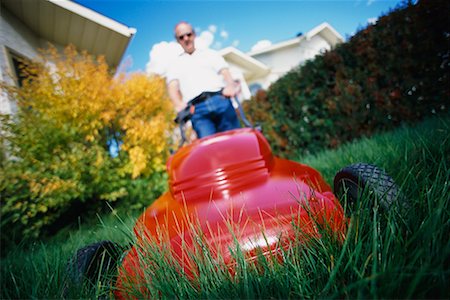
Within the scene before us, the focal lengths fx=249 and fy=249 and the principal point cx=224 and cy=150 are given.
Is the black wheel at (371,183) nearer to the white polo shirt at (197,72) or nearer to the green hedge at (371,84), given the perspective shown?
the white polo shirt at (197,72)

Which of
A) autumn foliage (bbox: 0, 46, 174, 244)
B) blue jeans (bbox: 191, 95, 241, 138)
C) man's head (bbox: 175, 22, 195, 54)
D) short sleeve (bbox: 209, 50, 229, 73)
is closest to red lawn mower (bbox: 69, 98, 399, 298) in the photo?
blue jeans (bbox: 191, 95, 241, 138)

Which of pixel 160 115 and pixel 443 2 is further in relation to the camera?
pixel 160 115

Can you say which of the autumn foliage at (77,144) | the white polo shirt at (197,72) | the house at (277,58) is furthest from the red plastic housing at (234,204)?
the house at (277,58)

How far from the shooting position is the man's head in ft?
9.61

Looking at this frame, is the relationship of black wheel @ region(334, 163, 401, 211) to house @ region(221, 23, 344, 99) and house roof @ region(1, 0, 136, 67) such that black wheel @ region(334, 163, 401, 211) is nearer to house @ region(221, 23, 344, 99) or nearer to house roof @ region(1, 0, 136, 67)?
house roof @ region(1, 0, 136, 67)

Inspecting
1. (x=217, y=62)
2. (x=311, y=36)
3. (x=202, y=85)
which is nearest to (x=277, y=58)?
(x=311, y=36)

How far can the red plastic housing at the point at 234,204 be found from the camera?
100 cm

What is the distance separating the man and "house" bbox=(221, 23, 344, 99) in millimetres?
15560

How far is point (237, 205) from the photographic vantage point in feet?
4.08

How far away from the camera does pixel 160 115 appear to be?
4.63m

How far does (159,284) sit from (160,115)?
3992mm

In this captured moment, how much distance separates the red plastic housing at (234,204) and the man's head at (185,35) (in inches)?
66.9

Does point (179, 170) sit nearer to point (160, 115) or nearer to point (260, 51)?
point (160, 115)

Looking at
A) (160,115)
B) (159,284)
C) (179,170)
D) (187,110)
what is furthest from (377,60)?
(159,284)
